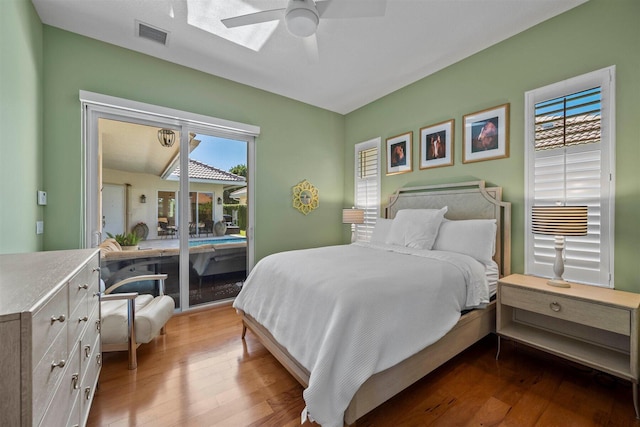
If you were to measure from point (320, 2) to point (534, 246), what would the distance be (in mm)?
2813

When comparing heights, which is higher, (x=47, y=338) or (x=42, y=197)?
(x=42, y=197)

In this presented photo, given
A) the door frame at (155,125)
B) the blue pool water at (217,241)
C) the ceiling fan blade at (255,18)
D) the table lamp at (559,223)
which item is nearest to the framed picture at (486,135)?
the table lamp at (559,223)

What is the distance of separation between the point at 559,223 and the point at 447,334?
3.86 ft

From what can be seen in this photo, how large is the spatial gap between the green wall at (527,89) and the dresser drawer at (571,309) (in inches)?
22.6

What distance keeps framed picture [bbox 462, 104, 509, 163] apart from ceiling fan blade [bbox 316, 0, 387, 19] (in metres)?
1.66

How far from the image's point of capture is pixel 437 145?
130 inches

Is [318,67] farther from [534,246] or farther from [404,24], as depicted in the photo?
[534,246]

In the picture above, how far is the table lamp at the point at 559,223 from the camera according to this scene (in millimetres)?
1884

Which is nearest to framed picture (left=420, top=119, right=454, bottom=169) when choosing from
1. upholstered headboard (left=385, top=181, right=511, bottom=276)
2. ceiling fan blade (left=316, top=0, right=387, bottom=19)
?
upholstered headboard (left=385, top=181, right=511, bottom=276)

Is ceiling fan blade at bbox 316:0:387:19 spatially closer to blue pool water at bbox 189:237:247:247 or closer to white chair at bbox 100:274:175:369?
white chair at bbox 100:274:175:369

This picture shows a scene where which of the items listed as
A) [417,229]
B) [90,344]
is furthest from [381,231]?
[90,344]

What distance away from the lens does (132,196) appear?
2.96m

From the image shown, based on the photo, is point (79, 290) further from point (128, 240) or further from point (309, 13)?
point (309, 13)

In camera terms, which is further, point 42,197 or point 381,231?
Answer: point 381,231
